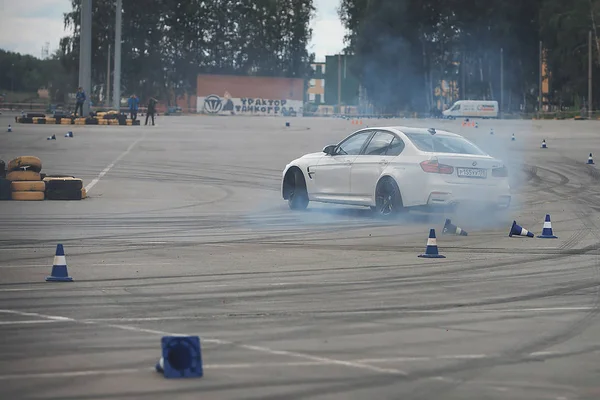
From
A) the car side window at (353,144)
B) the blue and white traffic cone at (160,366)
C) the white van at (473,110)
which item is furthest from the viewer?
the white van at (473,110)

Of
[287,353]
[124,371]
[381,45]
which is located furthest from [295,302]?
[381,45]

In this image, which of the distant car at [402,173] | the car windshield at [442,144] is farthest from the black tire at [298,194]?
the car windshield at [442,144]

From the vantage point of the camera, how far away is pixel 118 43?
7500 centimetres

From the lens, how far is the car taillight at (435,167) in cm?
1762

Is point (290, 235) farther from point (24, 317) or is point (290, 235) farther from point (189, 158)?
point (189, 158)

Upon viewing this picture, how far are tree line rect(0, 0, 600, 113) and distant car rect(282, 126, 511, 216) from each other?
87.7 m

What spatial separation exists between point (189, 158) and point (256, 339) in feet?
88.5

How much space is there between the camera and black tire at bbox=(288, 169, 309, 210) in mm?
19906

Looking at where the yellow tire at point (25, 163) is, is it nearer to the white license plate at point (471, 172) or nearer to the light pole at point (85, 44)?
the white license plate at point (471, 172)

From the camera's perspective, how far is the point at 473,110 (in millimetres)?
Result: 107938

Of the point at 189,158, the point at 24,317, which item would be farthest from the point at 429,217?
the point at 189,158

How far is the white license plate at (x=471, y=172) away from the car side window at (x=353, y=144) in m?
2.06

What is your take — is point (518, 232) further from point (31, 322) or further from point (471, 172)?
point (31, 322)

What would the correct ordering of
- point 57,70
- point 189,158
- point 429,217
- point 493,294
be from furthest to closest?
point 57,70, point 189,158, point 429,217, point 493,294
